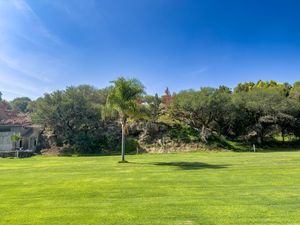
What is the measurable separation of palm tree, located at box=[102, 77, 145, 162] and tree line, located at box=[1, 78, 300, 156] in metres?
11.3

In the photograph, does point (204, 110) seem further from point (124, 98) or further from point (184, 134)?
point (124, 98)

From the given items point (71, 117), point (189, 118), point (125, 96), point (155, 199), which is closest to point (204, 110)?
point (189, 118)

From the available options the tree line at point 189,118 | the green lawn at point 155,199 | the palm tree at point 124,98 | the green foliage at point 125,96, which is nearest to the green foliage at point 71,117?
the tree line at point 189,118

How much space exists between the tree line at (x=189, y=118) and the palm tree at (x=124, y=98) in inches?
446

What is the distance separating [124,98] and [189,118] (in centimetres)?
1954

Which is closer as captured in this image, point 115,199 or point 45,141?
point 115,199

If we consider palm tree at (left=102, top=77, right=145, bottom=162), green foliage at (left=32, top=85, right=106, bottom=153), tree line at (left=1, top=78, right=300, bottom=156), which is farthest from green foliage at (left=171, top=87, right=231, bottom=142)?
palm tree at (left=102, top=77, right=145, bottom=162)

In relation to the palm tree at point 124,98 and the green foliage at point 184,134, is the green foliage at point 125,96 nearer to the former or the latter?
the palm tree at point 124,98

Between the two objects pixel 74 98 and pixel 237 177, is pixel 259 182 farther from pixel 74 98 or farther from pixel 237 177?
pixel 74 98

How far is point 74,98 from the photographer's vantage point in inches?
1401

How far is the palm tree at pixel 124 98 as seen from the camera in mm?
20547

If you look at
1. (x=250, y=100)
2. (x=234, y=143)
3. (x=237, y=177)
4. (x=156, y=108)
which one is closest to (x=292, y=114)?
(x=250, y=100)

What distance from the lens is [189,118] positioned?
38.5m

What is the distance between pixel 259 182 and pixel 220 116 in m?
27.2
